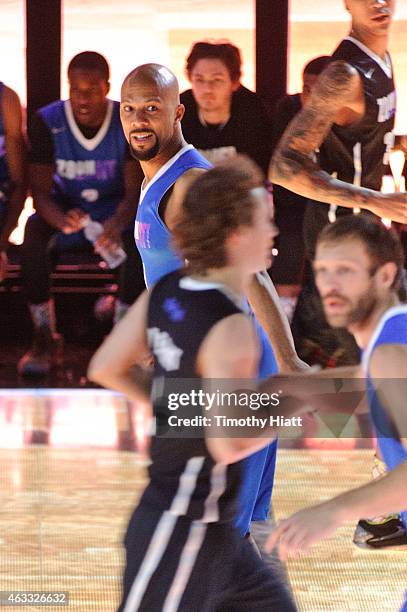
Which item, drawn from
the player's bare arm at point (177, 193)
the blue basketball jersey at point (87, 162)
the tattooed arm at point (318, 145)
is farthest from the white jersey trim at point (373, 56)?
the blue basketball jersey at point (87, 162)

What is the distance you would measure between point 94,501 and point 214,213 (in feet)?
6.69

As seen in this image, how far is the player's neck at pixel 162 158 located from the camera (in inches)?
130

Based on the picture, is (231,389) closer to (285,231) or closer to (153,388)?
(153,388)

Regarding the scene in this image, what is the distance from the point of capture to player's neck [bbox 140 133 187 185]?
A: 10.8ft

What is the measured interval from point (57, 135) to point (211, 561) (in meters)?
3.85

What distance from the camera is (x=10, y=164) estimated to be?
580 cm

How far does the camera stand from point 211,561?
222cm

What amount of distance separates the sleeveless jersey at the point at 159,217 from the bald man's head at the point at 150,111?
0.27ft

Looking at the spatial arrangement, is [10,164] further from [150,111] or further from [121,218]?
[150,111]

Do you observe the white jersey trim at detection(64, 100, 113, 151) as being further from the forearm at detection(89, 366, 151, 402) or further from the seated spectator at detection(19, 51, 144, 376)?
the forearm at detection(89, 366, 151, 402)

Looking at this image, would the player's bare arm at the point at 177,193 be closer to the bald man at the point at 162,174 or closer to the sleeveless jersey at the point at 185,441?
the bald man at the point at 162,174

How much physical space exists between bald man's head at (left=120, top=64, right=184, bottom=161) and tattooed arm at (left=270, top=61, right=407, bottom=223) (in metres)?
0.48

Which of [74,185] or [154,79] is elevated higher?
[154,79]

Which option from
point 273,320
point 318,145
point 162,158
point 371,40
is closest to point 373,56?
point 371,40
